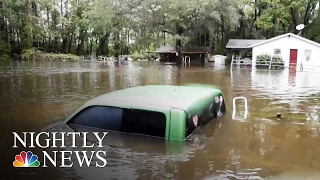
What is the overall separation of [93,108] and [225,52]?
35.7 metres

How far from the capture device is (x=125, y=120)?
523 cm

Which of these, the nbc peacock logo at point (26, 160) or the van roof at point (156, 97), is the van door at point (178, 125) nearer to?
the van roof at point (156, 97)

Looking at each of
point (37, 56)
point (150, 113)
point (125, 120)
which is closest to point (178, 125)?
point (150, 113)

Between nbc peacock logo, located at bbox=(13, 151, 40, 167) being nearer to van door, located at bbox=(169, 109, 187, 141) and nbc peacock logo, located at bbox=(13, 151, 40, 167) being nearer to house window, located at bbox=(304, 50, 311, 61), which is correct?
van door, located at bbox=(169, 109, 187, 141)

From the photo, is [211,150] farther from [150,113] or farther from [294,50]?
[294,50]

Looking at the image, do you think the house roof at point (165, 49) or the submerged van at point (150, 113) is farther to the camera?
the house roof at point (165, 49)

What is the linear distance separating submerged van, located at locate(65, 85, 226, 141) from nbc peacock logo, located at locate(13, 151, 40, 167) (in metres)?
1.11

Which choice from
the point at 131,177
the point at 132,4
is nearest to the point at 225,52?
the point at 132,4

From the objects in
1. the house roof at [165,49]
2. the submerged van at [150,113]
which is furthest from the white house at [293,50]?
the submerged van at [150,113]

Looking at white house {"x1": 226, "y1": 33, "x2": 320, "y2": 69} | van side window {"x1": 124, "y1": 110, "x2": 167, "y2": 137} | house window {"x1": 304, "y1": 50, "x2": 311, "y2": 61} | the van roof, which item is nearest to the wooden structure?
white house {"x1": 226, "y1": 33, "x2": 320, "y2": 69}

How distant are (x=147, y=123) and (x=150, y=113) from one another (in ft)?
Result: 0.81

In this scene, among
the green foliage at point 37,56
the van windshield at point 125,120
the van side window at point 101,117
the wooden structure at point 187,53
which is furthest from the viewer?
the wooden structure at point 187,53

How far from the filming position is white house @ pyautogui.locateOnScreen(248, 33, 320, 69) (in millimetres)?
26062

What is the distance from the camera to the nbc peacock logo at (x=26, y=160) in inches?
179
